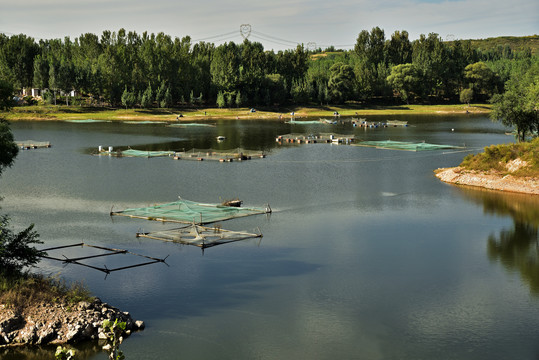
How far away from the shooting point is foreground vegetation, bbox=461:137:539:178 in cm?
7431

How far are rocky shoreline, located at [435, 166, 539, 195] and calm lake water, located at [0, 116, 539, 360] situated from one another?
2.46 m

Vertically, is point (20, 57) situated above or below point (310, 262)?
above

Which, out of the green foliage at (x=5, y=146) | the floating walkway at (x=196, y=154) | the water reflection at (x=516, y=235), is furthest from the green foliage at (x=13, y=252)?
the floating walkway at (x=196, y=154)

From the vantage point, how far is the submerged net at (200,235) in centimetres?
4984

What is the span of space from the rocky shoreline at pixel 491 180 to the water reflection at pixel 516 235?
1.56 meters

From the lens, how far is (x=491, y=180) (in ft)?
250

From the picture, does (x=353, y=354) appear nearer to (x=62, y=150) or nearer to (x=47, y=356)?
(x=47, y=356)

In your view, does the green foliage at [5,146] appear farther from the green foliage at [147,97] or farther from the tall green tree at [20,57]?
the tall green tree at [20,57]

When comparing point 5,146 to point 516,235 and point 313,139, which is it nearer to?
point 516,235

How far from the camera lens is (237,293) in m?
39.7

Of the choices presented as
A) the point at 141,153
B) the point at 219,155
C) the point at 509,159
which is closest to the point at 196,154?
the point at 219,155

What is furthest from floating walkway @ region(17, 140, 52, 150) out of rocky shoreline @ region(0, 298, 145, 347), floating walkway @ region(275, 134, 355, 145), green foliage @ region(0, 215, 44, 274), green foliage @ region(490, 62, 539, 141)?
rocky shoreline @ region(0, 298, 145, 347)

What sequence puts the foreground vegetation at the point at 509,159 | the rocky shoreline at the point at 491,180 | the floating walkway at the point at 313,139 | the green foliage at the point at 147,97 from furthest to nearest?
the green foliage at the point at 147,97 → the floating walkway at the point at 313,139 → the foreground vegetation at the point at 509,159 → the rocky shoreline at the point at 491,180

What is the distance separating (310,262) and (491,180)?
132 ft
